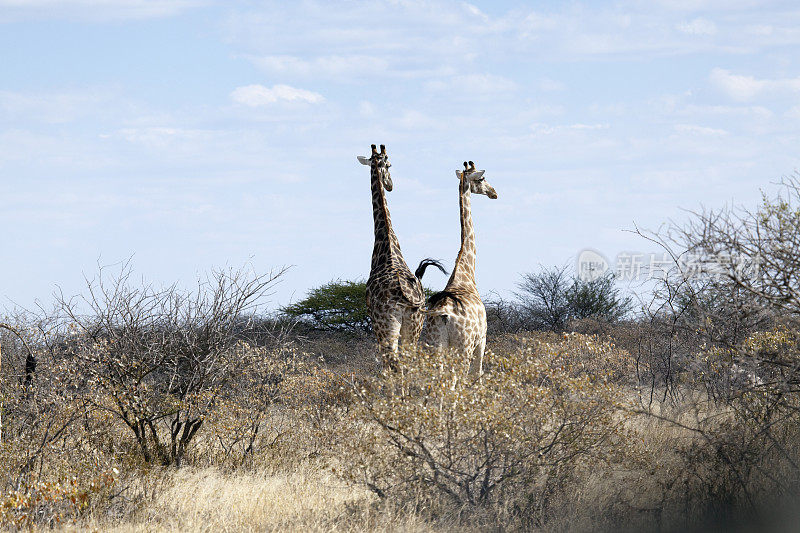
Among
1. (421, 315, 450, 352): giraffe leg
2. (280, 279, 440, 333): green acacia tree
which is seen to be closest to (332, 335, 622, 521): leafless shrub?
(421, 315, 450, 352): giraffe leg

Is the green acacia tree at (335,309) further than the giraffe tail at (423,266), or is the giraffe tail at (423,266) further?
the green acacia tree at (335,309)

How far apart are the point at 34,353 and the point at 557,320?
14.6 m

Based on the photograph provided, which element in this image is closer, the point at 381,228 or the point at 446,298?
the point at 446,298

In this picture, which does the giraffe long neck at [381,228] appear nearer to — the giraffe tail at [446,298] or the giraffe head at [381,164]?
the giraffe head at [381,164]

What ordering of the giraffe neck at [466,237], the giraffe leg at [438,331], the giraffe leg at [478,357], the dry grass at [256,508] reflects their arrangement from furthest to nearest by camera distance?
the giraffe neck at [466,237]
the giraffe leg at [478,357]
the giraffe leg at [438,331]
the dry grass at [256,508]

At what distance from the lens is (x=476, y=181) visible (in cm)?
988

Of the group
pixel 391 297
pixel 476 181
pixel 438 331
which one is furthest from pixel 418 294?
pixel 476 181

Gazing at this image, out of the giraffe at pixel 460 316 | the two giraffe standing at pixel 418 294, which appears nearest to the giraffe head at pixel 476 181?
the two giraffe standing at pixel 418 294

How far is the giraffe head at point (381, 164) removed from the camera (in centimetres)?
1002

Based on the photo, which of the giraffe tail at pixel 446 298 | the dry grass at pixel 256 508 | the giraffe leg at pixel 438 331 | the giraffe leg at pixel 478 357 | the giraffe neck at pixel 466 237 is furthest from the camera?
the giraffe neck at pixel 466 237

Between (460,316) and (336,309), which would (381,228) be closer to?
(460,316)

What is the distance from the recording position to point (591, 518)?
617cm

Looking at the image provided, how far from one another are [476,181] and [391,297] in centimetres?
208

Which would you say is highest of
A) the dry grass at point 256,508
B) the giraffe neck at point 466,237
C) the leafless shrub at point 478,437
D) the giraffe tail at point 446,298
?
the giraffe neck at point 466,237
